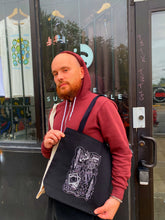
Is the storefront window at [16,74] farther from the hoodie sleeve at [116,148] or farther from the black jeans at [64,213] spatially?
the hoodie sleeve at [116,148]

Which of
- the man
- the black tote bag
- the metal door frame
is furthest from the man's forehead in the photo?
the metal door frame

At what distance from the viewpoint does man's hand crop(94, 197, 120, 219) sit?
1168mm

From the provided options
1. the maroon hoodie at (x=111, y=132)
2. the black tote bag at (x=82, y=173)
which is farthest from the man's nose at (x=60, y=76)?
the black tote bag at (x=82, y=173)

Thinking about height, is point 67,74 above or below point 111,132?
above

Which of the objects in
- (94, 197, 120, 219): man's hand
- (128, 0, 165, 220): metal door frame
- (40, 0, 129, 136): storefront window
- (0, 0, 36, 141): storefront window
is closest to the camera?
(94, 197, 120, 219): man's hand

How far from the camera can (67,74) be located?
1.21 meters

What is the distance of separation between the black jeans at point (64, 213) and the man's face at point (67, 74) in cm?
83

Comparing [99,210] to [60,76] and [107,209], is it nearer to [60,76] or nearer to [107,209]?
[107,209]

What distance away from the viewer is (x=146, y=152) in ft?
6.41

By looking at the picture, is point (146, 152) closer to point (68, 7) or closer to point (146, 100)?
point (146, 100)

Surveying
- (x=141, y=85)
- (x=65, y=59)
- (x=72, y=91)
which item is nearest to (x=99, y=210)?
(x=72, y=91)

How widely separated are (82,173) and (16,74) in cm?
175

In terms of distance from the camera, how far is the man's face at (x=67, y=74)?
3.99 feet

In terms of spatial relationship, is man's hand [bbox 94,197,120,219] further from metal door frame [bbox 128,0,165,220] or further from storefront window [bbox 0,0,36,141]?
storefront window [bbox 0,0,36,141]
